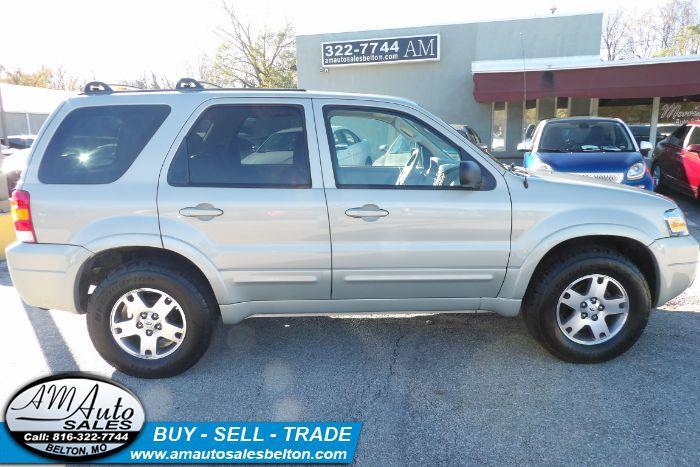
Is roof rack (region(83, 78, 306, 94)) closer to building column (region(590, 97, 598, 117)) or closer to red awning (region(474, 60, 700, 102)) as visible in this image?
red awning (region(474, 60, 700, 102))

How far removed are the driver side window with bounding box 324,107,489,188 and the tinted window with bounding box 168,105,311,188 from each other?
0.25 meters

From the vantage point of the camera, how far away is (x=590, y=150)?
285 inches

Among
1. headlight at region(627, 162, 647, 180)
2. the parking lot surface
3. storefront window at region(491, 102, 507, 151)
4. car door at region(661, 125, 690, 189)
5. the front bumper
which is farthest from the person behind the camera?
storefront window at region(491, 102, 507, 151)

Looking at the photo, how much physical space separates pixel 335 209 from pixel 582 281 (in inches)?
71.5

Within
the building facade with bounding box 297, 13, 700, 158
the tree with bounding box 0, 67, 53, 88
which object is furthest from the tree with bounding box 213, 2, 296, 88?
the tree with bounding box 0, 67, 53, 88

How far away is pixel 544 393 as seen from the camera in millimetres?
3033

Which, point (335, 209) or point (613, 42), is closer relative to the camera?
point (335, 209)

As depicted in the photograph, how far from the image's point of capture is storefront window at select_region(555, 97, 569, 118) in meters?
16.8

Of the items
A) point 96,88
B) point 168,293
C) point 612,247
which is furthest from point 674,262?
point 96,88

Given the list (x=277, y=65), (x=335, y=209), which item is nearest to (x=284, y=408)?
(x=335, y=209)

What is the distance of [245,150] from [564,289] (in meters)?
2.41

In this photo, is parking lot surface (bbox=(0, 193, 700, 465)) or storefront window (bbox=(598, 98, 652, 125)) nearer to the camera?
parking lot surface (bbox=(0, 193, 700, 465))

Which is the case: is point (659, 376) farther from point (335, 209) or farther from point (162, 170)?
point (162, 170)

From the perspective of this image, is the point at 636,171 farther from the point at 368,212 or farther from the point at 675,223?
the point at 368,212
